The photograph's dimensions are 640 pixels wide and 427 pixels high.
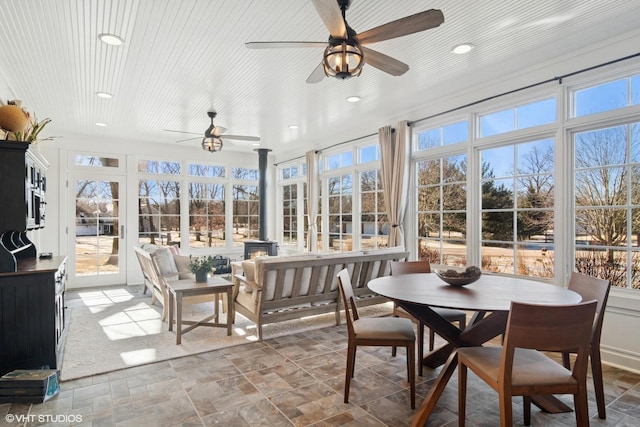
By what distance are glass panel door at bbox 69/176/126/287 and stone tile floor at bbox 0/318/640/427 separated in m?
4.69

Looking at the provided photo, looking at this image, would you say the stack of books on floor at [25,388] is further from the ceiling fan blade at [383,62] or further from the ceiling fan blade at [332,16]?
the ceiling fan blade at [383,62]

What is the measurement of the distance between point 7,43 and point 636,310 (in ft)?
19.8

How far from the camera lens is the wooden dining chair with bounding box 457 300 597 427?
70.4 inches

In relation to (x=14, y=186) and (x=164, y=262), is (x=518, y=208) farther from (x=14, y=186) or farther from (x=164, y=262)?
(x=14, y=186)

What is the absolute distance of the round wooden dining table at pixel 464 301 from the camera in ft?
7.23

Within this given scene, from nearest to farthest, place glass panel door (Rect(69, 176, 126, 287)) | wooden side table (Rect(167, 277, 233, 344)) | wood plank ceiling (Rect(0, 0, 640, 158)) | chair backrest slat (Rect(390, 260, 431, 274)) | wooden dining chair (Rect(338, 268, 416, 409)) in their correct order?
wooden dining chair (Rect(338, 268, 416, 409)), wood plank ceiling (Rect(0, 0, 640, 158)), chair backrest slat (Rect(390, 260, 431, 274)), wooden side table (Rect(167, 277, 233, 344)), glass panel door (Rect(69, 176, 126, 287))

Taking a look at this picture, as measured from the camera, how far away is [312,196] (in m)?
7.54

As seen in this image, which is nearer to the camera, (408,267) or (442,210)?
(408,267)

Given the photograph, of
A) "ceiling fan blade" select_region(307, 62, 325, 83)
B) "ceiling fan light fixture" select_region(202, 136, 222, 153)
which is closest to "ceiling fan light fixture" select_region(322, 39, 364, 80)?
"ceiling fan blade" select_region(307, 62, 325, 83)

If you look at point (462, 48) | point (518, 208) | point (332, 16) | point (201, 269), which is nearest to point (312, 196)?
point (201, 269)

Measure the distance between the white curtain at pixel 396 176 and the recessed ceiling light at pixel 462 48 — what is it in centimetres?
180

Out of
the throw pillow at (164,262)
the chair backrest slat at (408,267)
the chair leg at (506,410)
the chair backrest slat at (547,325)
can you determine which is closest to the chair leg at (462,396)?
the chair leg at (506,410)

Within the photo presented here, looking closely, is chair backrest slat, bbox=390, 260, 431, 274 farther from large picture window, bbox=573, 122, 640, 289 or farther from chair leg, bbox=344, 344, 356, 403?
large picture window, bbox=573, 122, 640, 289

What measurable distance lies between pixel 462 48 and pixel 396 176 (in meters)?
2.20
